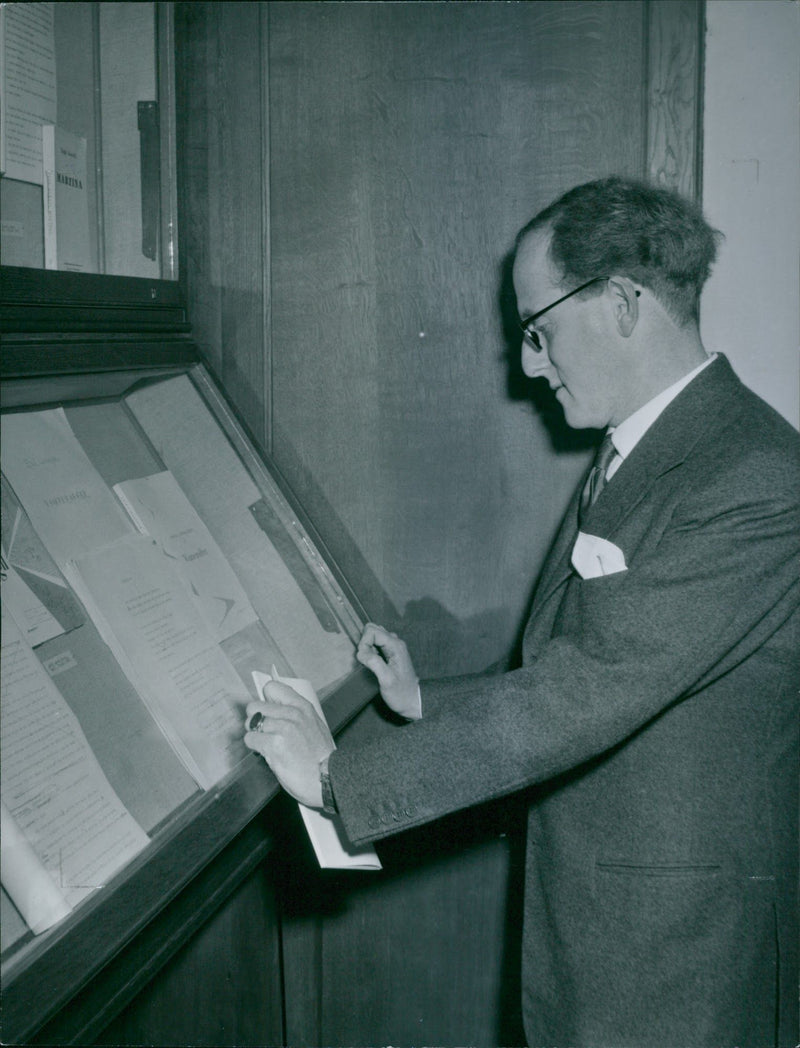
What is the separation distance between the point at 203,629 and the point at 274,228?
0.96 m

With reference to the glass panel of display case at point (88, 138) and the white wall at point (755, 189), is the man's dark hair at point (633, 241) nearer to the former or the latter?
the white wall at point (755, 189)

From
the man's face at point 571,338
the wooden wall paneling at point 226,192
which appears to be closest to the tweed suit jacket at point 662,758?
the man's face at point 571,338

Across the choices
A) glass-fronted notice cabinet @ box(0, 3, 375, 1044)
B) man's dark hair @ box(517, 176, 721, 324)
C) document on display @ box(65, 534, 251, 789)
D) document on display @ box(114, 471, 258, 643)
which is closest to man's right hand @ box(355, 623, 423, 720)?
glass-fronted notice cabinet @ box(0, 3, 375, 1044)

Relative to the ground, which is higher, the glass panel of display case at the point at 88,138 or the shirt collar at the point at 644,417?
the glass panel of display case at the point at 88,138

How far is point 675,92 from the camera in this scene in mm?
1706

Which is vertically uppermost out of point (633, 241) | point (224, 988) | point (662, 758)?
point (633, 241)

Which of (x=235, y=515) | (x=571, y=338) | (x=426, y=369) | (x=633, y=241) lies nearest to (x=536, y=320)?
(x=571, y=338)

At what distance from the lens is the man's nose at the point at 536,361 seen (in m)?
1.50

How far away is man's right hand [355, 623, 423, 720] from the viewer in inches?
62.2

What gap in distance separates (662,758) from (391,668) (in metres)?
0.51

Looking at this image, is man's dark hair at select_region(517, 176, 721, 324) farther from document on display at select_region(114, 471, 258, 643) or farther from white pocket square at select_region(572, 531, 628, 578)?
document on display at select_region(114, 471, 258, 643)

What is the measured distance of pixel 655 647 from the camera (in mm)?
1115

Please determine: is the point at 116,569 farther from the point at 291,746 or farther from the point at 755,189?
the point at 755,189

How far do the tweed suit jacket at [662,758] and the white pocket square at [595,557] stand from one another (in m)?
0.01
